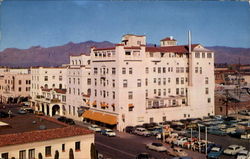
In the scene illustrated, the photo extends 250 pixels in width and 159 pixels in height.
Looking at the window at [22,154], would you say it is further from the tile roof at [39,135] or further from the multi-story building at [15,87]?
the multi-story building at [15,87]

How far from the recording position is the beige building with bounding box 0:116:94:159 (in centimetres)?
1020

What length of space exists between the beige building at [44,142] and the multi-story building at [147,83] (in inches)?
333

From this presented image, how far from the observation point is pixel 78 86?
25.0 metres

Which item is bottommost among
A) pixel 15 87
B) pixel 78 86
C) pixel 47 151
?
pixel 47 151

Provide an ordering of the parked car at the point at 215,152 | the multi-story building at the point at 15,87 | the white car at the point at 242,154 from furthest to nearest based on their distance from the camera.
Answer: the multi-story building at the point at 15,87 < the parked car at the point at 215,152 < the white car at the point at 242,154

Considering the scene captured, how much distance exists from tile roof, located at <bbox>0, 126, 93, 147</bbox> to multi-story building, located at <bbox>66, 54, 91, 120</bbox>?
11949 millimetres

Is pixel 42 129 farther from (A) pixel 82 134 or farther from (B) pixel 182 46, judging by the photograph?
(B) pixel 182 46

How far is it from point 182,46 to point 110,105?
327 inches

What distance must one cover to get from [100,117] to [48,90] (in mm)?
8907

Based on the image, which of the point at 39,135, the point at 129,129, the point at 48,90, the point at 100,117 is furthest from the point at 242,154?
the point at 48,90

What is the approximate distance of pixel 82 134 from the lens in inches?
459

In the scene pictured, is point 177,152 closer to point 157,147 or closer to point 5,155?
point 157,147

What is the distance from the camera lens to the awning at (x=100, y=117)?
66.8 feet

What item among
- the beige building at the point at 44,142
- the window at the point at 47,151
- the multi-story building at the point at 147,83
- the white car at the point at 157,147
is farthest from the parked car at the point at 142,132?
the window at the point at 47,151
